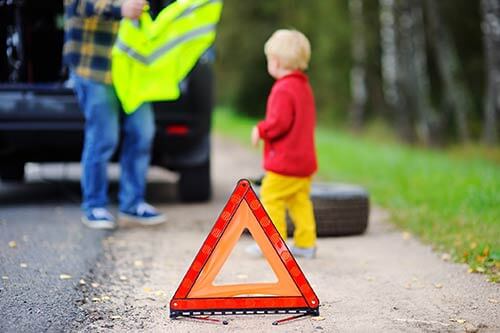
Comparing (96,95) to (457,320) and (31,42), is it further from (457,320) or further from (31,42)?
(457,320)

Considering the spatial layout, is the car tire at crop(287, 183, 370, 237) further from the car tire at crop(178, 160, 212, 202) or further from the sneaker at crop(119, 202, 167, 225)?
the car tire at crop(178, 160, 212, 202)

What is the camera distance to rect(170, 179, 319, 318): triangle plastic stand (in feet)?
14.6

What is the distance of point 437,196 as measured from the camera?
889 cm

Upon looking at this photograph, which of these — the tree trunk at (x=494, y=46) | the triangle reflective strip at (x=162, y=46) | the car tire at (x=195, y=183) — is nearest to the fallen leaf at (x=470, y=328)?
the triangle reflective strip at (x=162, y=46)

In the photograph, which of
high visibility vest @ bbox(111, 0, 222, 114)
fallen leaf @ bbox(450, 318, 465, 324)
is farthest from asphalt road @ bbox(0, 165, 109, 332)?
fallen leaf @ bbox(450, 318, 465, 324)

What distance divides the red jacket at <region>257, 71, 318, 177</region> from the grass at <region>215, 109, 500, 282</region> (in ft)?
3.77

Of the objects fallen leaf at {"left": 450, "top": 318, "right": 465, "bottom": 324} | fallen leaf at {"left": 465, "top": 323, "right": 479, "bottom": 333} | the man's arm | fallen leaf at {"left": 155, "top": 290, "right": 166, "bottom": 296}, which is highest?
the man's arm

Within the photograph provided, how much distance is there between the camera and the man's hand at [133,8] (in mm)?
6852

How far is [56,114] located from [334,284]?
11.5 ft

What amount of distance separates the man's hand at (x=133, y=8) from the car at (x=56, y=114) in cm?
130

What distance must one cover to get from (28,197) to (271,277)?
417cm

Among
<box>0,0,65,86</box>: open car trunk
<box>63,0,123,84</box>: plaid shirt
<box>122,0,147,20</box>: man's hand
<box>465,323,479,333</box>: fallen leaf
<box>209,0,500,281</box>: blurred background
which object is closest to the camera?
<box>465,323,479,333</box>: fallen leaf

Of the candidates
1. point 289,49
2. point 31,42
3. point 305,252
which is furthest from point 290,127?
point 31,42

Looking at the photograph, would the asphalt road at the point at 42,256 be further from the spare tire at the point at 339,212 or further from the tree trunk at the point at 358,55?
the tree trunk at the point at 358,55
